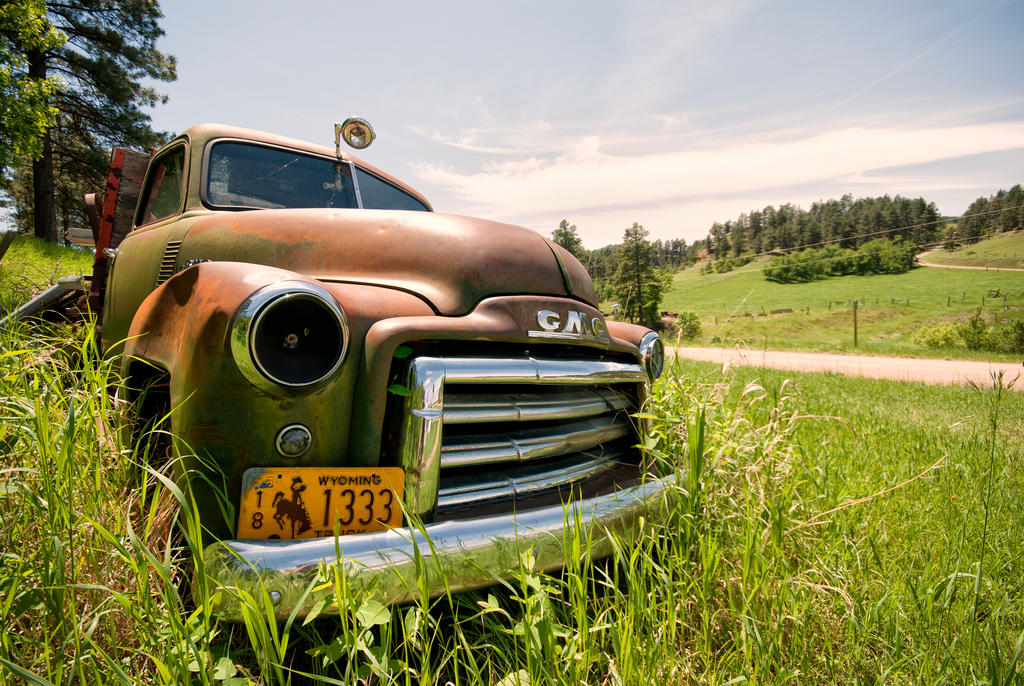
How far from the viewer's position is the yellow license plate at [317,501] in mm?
1251

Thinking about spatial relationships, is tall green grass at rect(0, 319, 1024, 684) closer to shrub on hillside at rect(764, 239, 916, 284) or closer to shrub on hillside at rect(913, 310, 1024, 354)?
shrub on hillside at rect(913, 310, 1024, 354)

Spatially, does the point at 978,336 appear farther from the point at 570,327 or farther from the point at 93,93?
the point at 93,93

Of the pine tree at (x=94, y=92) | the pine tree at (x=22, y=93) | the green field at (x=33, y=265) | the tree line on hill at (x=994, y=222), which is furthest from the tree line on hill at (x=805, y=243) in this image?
the pine tree at (x=94, y=92)

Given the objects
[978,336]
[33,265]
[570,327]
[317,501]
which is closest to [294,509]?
[317,501]

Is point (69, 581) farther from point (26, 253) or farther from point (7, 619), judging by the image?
point (26, 253)

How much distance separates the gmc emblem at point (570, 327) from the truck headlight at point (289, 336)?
668 millimetres

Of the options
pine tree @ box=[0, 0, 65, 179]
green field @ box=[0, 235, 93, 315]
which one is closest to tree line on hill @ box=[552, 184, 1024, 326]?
green field @ box=[0, 235, 93, 315]

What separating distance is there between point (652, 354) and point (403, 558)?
1850 millimetres

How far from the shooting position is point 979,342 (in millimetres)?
21656

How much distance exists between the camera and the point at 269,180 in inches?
106

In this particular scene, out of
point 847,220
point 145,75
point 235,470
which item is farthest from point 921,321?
point 847,220

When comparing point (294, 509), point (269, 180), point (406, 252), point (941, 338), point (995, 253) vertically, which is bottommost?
point (941, 338)

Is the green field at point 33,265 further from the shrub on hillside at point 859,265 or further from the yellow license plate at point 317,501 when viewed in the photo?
the shrub on hillside at point 859,265

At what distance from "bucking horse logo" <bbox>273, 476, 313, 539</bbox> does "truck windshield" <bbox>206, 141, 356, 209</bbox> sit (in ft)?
5.96
